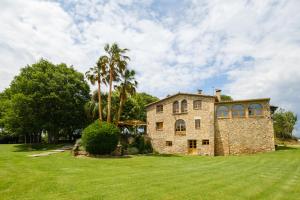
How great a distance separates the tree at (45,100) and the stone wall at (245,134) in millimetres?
23296

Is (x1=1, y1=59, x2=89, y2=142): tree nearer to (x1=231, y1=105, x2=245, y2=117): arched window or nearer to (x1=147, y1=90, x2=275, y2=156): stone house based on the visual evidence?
(x1=147, y1=90, x2=275, y2=156): stone house

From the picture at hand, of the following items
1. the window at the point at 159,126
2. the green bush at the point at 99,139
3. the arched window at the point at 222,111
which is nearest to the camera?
the green bush at the point at 99,139

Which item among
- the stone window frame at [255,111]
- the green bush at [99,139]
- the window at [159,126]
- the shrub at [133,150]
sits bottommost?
the shrub at [133,150]

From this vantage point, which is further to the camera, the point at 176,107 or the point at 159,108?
the point at 159,108

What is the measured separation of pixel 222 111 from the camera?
31.8 metres

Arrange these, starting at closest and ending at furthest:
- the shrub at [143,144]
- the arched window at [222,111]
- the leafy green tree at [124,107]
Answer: the arched window at [222,111]
the shrub at [143,144]
the leafy green tree at [124,107]

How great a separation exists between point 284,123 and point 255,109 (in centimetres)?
2882

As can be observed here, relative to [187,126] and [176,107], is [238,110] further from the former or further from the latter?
[176,107]

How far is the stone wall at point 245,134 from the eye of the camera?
97.7 feet

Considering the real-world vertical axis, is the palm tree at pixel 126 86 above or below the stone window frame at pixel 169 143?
above

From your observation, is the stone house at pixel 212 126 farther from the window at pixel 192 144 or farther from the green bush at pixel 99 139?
the green bush at pixel 99 139

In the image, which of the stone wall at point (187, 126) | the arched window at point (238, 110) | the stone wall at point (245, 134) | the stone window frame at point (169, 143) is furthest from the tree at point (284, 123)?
the stone window frame at point (169, 143)

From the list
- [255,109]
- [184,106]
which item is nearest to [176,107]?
[184,106]

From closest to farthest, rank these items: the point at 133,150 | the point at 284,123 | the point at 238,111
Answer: the point at 238,111, the point at 133,150, the point at 284,123
